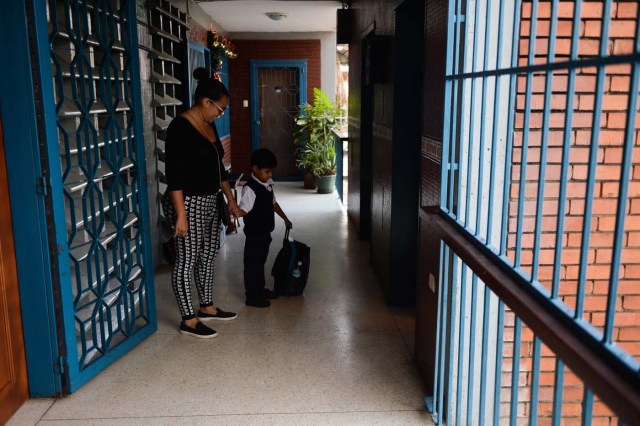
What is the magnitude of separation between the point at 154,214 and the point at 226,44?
15.4 feet

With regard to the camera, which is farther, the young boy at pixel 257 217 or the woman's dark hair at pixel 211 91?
the young boy at pixel 257 217

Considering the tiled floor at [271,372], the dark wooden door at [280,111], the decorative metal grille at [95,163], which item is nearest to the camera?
the tiled floor at [271,372]

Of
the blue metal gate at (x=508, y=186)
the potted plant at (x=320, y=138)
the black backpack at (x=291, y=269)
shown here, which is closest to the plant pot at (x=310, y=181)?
the potted plant at (x=320, y=138)

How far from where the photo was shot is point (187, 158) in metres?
3.37

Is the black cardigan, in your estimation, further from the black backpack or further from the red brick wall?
the red brick wall

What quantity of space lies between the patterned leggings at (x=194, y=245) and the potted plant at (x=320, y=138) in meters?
5.51

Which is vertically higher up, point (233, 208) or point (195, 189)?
point (195, 189)

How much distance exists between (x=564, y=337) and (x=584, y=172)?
48.9 inches

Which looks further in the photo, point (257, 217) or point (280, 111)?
point (280, 111)

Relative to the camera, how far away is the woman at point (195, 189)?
3359 mm

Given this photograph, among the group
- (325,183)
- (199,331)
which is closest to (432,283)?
(199,331)

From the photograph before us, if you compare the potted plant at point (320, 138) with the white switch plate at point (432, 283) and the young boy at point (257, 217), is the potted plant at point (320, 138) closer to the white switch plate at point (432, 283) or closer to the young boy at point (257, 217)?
the young boy at point (257, 217)

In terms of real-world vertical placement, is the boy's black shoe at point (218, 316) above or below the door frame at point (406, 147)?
below

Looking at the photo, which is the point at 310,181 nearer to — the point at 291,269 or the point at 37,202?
the point at 291,269
